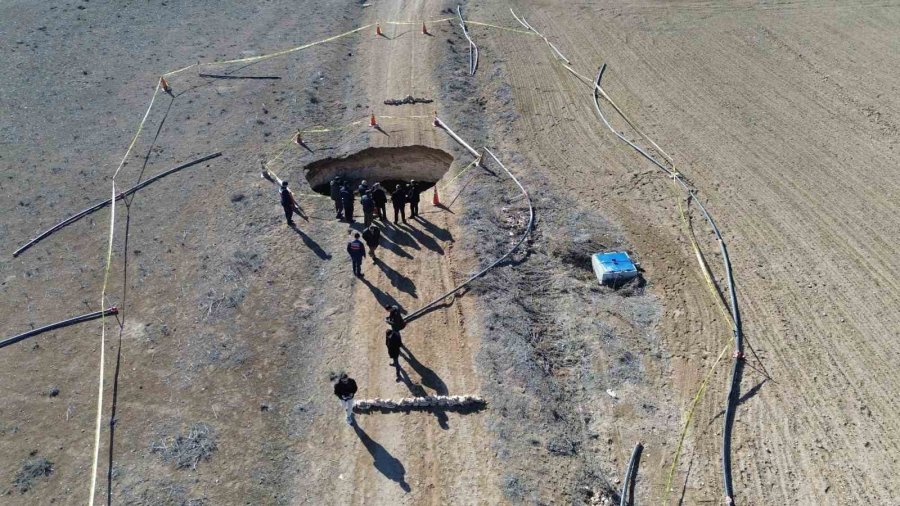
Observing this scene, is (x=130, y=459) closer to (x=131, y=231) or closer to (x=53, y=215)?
(x=131, y=231)

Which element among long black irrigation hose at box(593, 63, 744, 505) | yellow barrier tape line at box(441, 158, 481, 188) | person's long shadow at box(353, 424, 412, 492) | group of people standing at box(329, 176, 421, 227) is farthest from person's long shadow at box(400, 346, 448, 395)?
yellow barrier tape line at box(441, 158, 481, 188)

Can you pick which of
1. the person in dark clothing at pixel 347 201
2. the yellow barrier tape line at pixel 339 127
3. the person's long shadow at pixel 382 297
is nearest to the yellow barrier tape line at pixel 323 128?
the yellow barrier tape line at pixel 339 127

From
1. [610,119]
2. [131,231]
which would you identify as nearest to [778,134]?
[610,119]

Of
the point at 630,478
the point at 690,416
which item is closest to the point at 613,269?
the point at 690,416

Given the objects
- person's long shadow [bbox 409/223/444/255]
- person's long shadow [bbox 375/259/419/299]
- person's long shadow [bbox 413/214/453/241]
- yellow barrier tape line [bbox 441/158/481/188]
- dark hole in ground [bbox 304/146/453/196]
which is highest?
yellow barrier tape line [bbox 441/158/481/188]

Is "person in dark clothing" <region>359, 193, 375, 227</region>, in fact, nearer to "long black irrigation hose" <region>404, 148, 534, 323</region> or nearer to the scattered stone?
"long black irrigation hose" <region>404, 148, 534, 323</region>

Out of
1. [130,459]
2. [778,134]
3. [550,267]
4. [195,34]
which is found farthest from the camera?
[195,34]
